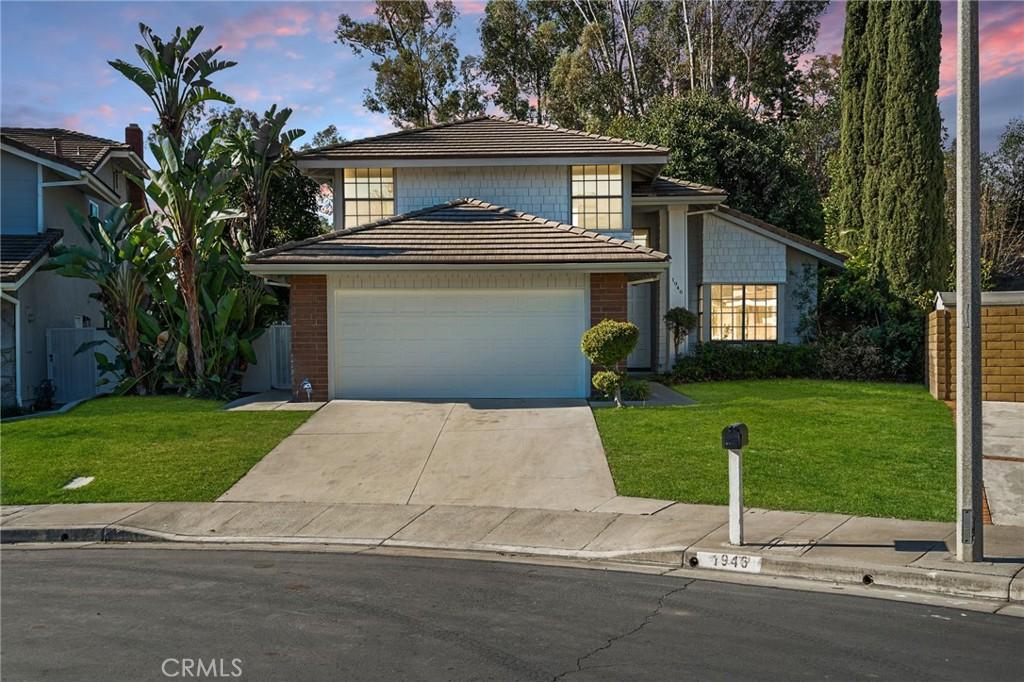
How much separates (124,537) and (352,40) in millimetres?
36717

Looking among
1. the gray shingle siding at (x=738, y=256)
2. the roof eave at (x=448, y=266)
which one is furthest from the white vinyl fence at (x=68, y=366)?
the gray shingle siding at (x=738, y=256)

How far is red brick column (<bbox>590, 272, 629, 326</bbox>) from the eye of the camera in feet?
59.4

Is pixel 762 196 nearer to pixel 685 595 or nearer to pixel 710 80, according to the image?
pixel 710 80

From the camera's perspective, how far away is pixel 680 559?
28.5 ft

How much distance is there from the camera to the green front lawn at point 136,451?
473 inches

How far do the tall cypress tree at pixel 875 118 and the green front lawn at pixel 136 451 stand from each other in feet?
53.6

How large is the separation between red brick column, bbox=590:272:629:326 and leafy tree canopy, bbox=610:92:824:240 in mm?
13176

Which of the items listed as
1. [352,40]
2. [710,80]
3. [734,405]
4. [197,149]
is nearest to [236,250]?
[197,149]

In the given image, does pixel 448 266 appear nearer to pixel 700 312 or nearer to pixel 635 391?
pixel 635 391

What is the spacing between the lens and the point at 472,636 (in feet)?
20.9

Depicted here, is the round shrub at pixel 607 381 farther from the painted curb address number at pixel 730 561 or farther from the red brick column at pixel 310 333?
the painted curb address number at pixel 730 561

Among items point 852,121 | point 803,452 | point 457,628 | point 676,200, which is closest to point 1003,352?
point 803,452

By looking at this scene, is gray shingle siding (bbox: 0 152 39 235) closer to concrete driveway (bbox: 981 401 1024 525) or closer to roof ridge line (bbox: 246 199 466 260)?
roof ridge line (bbox: 246 199 466 260)

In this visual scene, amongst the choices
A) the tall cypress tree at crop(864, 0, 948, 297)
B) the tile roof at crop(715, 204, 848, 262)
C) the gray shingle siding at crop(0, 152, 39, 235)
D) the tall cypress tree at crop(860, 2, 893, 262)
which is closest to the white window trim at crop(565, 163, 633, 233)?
the tile roof at crop(715, 204, 848, 262)
